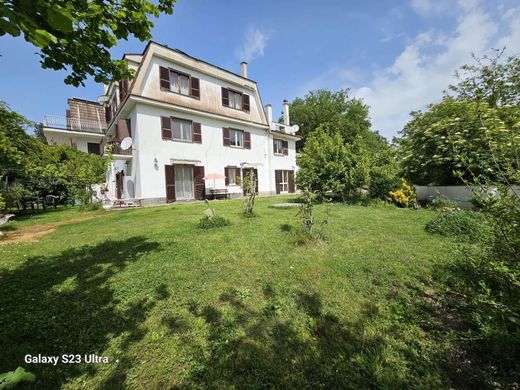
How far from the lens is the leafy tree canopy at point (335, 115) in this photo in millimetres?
A: 33438

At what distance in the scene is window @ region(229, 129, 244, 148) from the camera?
17.9 metres

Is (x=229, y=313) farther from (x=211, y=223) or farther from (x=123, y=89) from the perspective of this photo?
(x=123, y=89)

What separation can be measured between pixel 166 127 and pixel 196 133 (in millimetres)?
2053

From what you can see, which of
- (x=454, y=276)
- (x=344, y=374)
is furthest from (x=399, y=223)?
(x=344, y=374)

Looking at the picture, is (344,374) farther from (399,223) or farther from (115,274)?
(399,223)

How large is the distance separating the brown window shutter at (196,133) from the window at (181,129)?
216 mm

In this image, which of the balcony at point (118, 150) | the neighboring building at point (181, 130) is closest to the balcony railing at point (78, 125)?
the neighboring building at point (181, 130)

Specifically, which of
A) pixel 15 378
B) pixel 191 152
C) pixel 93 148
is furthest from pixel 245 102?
pixel 15 378

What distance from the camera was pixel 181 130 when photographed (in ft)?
49.7

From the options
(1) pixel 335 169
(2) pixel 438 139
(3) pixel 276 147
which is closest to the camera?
(2) pixel 438 139

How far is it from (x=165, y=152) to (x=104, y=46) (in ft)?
39.2

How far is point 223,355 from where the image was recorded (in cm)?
214

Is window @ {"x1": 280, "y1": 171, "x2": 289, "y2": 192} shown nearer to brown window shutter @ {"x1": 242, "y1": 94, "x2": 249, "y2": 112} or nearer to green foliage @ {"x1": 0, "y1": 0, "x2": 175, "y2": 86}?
brown window shutter @ {"x1": 242, "y1": 94, "x2": 249, "y2": 112}

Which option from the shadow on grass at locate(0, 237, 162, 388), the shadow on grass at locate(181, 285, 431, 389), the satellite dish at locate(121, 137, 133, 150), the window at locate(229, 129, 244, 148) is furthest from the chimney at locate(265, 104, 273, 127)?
the shadow on grass at locate(181, 285, 431, 389)
